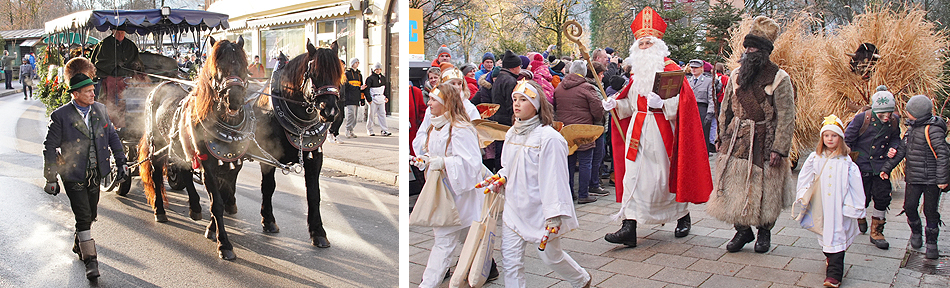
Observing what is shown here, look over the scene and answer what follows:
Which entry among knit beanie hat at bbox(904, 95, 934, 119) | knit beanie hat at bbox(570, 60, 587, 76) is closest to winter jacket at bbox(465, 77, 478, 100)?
knit beanie hat at bbox(570, 60, 587, 76)

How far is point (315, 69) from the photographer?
365 cm

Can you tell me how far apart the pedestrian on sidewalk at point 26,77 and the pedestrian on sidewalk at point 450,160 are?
1.94m

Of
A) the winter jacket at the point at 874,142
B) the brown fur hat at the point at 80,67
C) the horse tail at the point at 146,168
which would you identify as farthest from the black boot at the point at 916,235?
the brown fur hat at the point at 80,67

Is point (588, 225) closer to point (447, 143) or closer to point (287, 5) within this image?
point (447, 143)

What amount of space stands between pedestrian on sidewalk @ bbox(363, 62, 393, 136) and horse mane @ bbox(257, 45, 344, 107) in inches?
9.9

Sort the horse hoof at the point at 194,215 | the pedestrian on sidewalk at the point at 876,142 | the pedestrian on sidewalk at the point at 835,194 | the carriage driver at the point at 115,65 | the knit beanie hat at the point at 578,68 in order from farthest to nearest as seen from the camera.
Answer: the knit beanie hat at the point at 578,68 → the pedestrian on sidewalk at the point at 876,142 → the pedestrian on sidewalk at the point at 835,194 → the horse hoof at the point at 194,215 → the carriage driver at the point at 115,65

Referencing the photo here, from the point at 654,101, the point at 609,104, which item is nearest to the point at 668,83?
the point at 654,101

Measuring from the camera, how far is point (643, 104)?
19.0 feet

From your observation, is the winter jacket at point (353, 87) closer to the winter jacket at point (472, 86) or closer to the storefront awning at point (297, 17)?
the storefront awning at point (297, 17)

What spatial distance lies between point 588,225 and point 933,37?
14.4 feet

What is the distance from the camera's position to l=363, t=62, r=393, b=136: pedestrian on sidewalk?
10.9 ft

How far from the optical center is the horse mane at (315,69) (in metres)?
3.55

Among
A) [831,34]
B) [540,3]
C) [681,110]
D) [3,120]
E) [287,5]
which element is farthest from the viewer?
[540,3]

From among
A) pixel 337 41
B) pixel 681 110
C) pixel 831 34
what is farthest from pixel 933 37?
pixel 337 41
